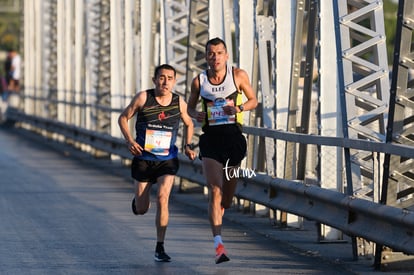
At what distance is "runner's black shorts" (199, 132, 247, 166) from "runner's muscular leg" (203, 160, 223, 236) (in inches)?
2.3

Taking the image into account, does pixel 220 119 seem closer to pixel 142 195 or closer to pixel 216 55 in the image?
pixel 216 55

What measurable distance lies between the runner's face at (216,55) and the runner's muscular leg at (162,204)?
1.07m

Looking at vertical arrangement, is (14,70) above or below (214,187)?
below

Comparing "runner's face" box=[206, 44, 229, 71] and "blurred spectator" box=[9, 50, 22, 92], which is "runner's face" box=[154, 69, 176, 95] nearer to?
"runner's face" box=[206, 44, 229, 71]

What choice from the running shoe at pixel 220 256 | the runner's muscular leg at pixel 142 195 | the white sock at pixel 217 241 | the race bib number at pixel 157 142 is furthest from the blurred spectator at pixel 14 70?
the running shoe at pixel 220 256

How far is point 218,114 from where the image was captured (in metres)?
12.5

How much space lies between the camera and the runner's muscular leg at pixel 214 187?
40.3 ft

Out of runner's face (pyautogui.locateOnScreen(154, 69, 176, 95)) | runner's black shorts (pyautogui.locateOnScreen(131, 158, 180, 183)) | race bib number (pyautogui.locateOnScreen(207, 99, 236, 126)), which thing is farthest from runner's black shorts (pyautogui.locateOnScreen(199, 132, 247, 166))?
runner's face (pyautogui.locateOnScreen(154, 69, 176, 95))

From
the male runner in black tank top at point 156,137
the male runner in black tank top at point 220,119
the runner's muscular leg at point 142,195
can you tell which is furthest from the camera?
the runner's muscular leg at point 142,195

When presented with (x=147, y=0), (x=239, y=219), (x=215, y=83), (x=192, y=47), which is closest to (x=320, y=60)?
(x=215, y=83)

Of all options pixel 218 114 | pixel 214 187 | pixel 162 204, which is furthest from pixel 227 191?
pixel 218 114

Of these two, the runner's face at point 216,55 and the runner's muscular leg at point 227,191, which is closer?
the runner's face at point 216,55

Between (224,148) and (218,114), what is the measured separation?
11.4 inches

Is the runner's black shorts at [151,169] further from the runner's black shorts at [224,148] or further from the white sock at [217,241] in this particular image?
the white sock at [217,241]
